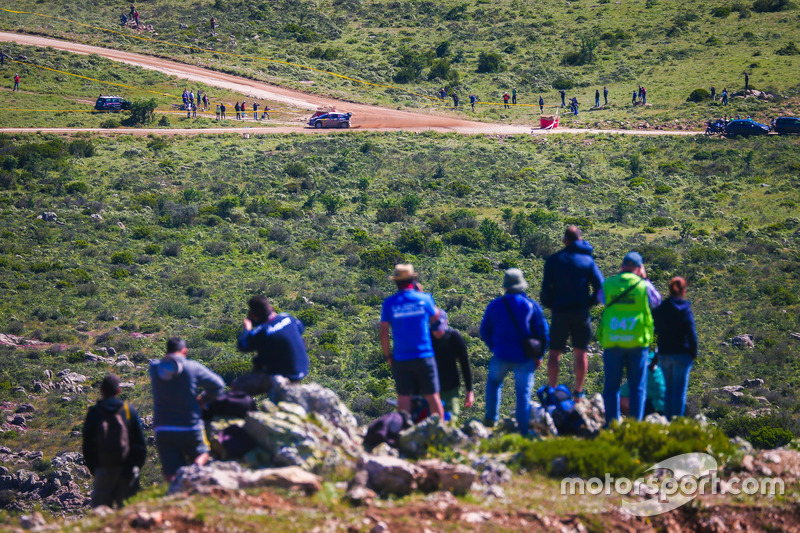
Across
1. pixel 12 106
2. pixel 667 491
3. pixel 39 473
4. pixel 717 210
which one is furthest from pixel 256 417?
pixel 12 106

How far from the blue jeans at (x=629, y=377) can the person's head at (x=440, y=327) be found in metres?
1.83

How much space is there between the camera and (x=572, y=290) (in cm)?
965

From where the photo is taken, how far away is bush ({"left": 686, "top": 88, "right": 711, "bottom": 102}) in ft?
198

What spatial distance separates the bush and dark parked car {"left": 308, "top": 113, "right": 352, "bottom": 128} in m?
25.4

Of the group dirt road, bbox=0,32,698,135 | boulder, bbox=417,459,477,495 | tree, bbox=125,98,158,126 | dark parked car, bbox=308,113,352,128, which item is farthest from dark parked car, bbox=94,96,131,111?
boulder, bbox=417,459,477,495

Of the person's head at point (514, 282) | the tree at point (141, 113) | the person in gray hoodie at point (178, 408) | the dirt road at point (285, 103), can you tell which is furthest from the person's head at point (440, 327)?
the tree at point (141, 113)

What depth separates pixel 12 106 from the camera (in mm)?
58438

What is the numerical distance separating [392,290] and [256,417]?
28111mm

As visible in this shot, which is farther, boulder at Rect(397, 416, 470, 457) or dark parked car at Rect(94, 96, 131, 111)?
dark parked car at Rect(94, 96, 131, 111)

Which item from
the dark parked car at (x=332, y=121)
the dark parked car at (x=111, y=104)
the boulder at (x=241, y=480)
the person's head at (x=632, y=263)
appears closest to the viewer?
the boulder at (x=241, y=480)

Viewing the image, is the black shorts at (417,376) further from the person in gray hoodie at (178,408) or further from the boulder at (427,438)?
the person in gray hoodie at (178,408)

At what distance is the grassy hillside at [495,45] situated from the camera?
63.4 meters

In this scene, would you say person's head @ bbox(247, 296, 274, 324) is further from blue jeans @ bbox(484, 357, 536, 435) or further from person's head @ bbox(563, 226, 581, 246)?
person's head @ bbox(563, 226, 581, 246)

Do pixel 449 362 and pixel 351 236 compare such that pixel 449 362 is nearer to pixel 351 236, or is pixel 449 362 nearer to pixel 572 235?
pixel 572 235
